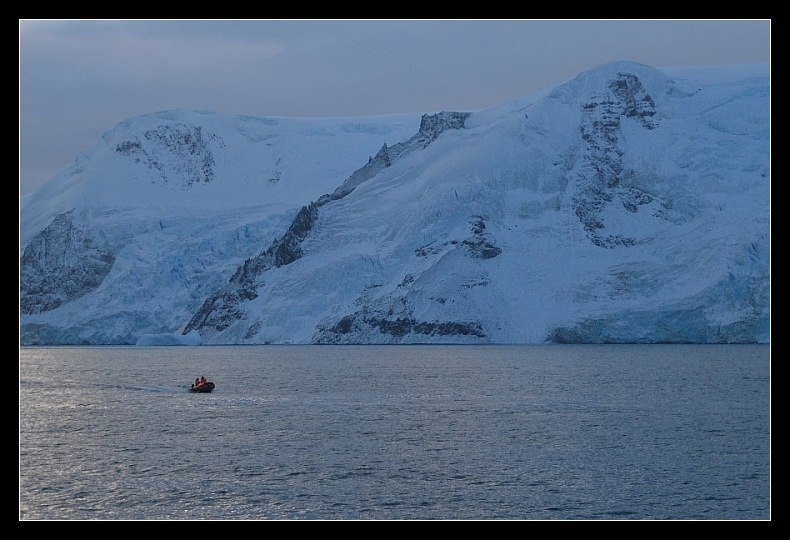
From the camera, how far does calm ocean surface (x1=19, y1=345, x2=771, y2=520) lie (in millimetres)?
40406

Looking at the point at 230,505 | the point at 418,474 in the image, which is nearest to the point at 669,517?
the point at 418,474

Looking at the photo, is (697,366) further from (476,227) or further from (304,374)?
(476,227)

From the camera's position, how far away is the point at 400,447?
55406 mm

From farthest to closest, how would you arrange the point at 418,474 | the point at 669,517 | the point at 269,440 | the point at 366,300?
the point at 366,300
the point at 269,440
the point at 418,474
the point at 669,517

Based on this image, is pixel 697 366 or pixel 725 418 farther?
pixel 697 366

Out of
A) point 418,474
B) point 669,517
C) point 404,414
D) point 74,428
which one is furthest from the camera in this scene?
point 404,414

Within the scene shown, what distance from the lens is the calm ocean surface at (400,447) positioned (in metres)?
40.4
